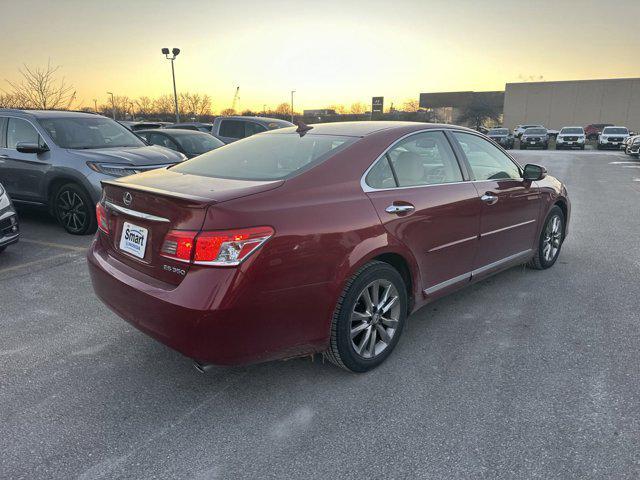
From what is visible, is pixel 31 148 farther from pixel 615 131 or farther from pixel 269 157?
pixel 615 131

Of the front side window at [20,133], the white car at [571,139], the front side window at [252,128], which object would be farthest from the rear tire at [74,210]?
the white car at [571,139]

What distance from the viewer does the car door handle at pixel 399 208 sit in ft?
9.94

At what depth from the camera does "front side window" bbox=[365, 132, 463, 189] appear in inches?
124

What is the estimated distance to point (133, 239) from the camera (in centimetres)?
275

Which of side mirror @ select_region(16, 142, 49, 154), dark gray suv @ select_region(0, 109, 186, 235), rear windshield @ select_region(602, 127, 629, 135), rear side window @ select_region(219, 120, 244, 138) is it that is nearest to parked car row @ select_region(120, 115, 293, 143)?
rear side window @ select_region(219, 120, 244, 138)

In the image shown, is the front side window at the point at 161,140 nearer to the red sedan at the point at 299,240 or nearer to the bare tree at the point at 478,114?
the red sedan at the point at 299,240

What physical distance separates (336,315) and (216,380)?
91 cm

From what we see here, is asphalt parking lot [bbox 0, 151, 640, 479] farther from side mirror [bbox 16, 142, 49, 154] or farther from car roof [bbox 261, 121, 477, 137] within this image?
side mirror [bbox 16, 142, 49, 154]

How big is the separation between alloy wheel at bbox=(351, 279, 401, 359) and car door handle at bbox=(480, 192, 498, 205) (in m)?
1.27

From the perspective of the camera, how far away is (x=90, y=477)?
2180 millimetres

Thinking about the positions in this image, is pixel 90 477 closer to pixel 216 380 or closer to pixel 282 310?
pixel 216 380

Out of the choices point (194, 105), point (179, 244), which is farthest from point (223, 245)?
point (194, 105)

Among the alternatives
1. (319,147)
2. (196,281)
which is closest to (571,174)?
(319,147)

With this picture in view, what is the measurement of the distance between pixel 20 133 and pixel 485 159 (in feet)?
21.8
